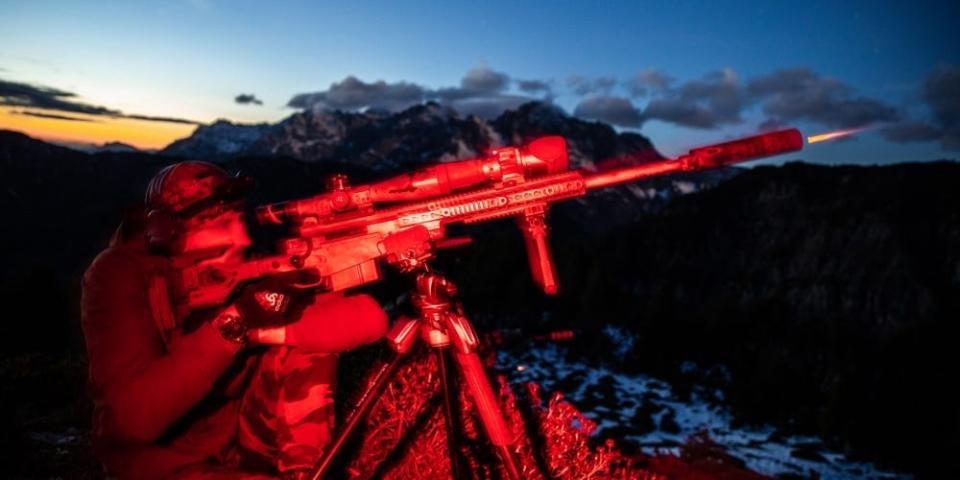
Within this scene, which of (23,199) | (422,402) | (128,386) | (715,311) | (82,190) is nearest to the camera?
(128,386)

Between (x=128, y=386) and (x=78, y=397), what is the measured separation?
8.26 m

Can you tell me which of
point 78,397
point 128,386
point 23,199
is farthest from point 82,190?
point 128,386

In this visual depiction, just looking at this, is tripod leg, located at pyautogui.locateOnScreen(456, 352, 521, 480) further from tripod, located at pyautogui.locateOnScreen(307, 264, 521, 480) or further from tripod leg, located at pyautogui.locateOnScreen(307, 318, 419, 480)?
tripod leg, located at pyautogui.locateOnScreen(307, 318, 419, 480)

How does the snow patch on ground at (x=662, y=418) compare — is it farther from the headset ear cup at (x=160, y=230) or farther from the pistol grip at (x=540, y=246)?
the headset ear cup at (x=160, y=230)

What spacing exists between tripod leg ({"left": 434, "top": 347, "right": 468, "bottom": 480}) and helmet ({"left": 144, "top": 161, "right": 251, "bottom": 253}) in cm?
161

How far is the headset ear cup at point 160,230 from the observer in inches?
117

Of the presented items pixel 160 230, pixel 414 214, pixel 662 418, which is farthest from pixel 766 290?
pixel 160 230

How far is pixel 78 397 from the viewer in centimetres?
890

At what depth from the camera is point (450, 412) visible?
11.2ft

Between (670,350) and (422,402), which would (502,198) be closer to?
(422,402)

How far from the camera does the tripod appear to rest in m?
3.01

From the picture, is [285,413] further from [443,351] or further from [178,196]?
[178,196]

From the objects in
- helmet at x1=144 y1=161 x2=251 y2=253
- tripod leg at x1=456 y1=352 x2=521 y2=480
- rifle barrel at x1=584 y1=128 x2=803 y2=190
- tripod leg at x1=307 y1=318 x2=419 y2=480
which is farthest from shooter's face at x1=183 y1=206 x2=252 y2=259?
rifle barrel at x1=584 y1=128 x2=803 y2=190

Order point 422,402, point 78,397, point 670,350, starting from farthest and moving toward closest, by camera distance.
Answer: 1. point 670,350
2. point 78,397
3. point 422,402
